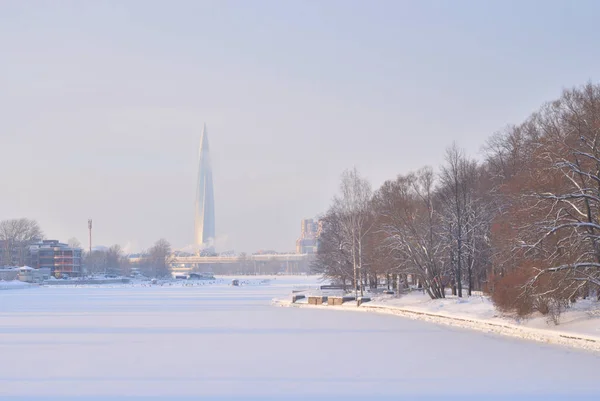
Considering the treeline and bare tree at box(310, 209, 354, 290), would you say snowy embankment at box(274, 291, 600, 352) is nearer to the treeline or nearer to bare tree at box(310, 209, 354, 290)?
the treeline

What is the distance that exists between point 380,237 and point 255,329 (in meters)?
28.4

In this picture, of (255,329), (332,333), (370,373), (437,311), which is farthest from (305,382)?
(437,311)

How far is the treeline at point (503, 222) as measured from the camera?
33.1 m

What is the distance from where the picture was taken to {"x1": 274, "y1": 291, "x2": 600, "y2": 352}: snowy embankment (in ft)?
98.5

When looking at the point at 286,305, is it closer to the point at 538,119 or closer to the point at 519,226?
the point at 538,119

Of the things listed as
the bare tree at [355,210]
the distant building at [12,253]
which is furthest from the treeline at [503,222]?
the distant building at [12,253]

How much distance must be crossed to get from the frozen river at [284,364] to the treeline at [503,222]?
4.42 metres

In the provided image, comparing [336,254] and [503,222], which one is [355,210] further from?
[503,222]

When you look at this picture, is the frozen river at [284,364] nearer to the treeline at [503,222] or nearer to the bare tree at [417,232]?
the treeline at [503,222]

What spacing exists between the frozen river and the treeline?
14.5 feet

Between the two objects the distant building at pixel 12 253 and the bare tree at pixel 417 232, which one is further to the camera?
the distant building at pixel 12 253

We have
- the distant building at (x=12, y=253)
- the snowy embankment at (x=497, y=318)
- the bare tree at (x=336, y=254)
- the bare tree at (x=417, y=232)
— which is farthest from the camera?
the distant building at (x=12, y=253)

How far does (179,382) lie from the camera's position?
2136cm

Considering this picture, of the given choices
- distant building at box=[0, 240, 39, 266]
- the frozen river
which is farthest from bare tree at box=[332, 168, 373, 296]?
distant building at box=[0, 240, 39, 266]
